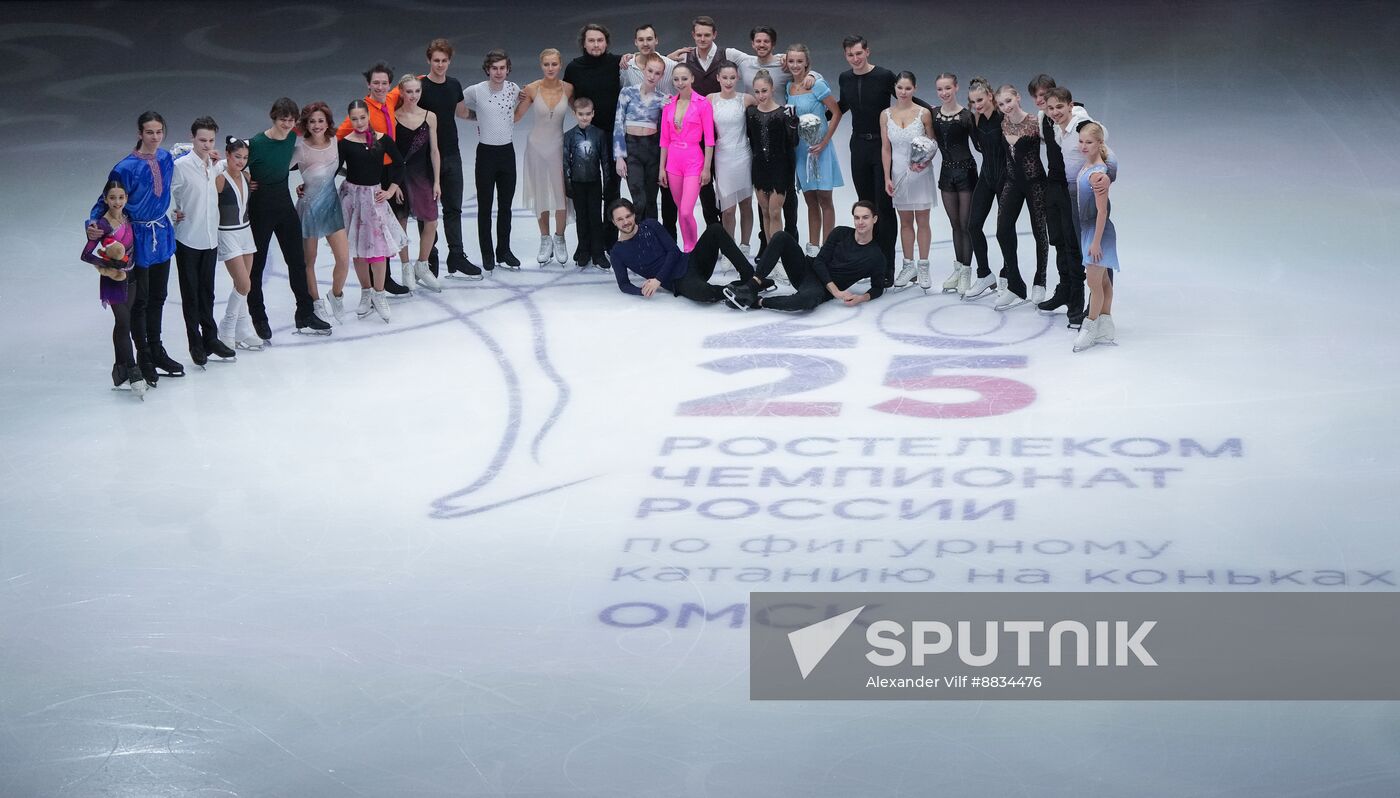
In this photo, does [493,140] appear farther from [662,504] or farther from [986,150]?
[662,504]

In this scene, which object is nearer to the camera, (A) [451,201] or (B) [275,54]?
(A) [451,201]

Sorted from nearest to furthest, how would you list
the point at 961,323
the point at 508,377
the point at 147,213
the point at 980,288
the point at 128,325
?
the point at 147,213 → the point at 128,325 → the point at 508,377 → the point at 961,323 → the point at 980,288

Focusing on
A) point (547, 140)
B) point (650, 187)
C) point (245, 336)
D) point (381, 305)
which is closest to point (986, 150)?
point (650, 187)

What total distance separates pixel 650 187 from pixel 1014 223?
2003 millimetres

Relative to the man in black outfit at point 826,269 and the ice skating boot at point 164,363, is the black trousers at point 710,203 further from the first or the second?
the ice skating boot at point 164,363

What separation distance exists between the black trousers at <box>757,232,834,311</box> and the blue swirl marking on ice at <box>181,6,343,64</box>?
573 centimetres

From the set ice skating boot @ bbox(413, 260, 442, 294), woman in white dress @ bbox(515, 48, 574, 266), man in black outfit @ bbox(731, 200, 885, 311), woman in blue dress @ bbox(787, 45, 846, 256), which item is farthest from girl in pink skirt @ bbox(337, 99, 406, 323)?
woman in blue dress @ bbox(787, 45, 846, 256)

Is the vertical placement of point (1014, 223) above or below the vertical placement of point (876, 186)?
below

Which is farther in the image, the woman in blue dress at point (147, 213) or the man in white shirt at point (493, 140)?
the man in white shirt at point (493, 140)

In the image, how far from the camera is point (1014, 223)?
898 cm

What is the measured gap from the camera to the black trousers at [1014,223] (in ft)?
28.9

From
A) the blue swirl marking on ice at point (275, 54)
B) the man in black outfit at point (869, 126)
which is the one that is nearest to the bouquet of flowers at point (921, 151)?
the man in black outfit at point (869, 126)

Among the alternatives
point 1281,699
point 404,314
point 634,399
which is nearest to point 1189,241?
point 634,399

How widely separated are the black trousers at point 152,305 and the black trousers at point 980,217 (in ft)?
13.0
